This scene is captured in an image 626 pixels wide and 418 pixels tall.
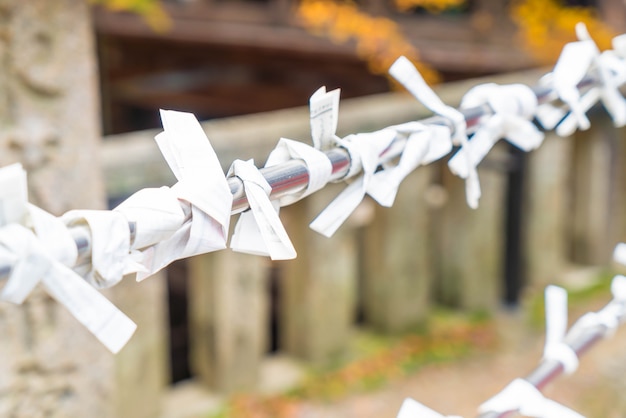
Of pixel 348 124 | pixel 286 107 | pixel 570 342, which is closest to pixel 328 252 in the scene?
pixel 348 124

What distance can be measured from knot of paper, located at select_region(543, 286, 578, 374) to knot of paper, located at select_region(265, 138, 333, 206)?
400 millimetres

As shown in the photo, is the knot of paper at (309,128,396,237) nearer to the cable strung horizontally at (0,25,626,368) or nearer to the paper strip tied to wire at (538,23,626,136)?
the cable strung horizontally at (0,25,626,368)

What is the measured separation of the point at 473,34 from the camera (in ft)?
18.0

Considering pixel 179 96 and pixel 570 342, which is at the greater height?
pixel 179 96

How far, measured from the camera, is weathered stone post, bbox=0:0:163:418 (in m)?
1.82

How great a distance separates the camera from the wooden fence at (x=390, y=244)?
2.91 metres

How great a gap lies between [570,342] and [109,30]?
585 cm

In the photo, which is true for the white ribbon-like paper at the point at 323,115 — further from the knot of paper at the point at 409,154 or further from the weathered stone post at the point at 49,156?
the weathered stone post at the point at 49,156

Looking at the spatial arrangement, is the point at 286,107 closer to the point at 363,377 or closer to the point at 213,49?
the point at 213,49

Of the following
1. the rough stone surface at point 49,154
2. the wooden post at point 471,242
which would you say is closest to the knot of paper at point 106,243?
the rough stone surface at point 49,154

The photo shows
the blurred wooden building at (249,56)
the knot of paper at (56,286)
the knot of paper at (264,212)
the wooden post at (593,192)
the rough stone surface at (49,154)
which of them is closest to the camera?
the knot of paper at (56,286)

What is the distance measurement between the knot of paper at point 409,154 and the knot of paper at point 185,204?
216 millimetres

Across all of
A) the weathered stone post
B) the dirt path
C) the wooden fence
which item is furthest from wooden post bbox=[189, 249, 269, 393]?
the weathered stone post

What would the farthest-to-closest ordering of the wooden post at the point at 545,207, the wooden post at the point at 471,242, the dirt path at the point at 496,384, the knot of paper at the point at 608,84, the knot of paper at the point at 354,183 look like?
1. the wooden post at the point at 545,207
2. the wooden post at the point at 471,242
3. the dirt path at the point at 496,384
4. the knot of paper at the point at 608,84
5. the knot of paper at the point at 354,183
